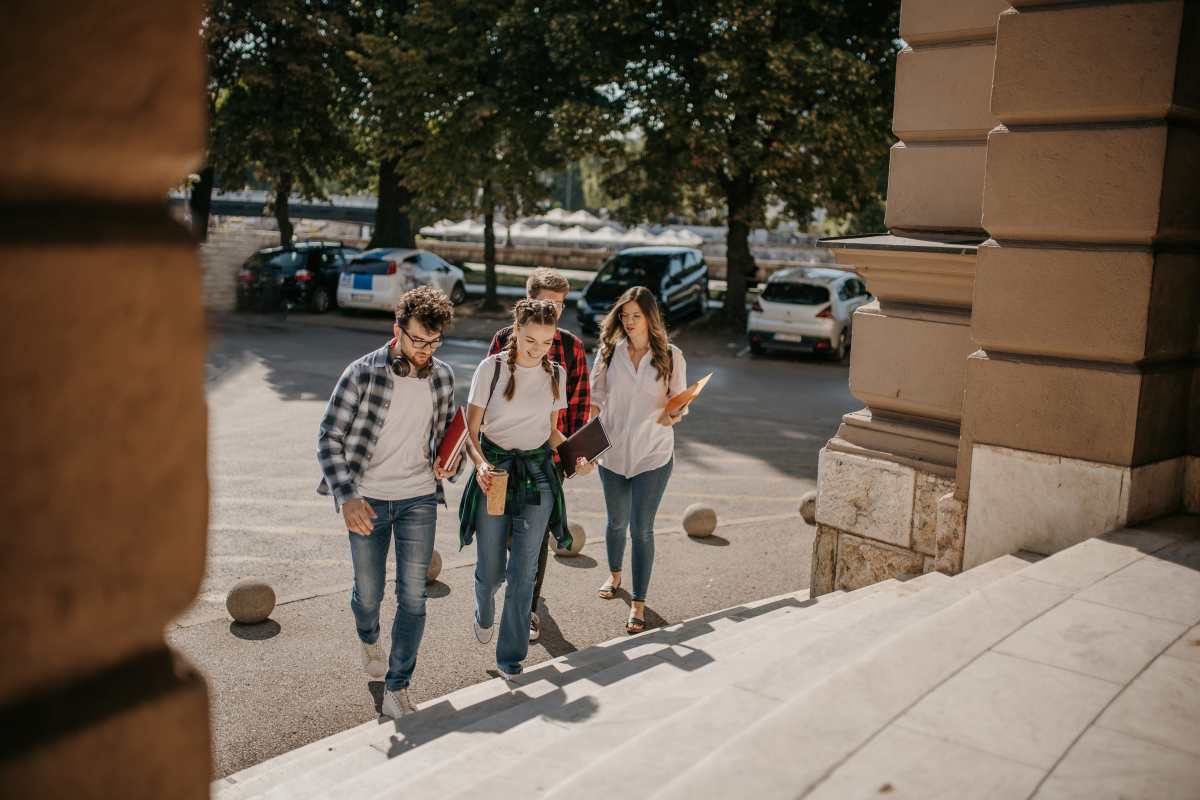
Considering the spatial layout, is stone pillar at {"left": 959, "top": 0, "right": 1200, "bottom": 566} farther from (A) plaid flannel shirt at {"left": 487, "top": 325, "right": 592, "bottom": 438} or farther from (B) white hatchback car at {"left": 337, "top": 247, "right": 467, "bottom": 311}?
(B) white hatchback car at {"left": 337, "top": 247, "right": 467, "bottom": 311}

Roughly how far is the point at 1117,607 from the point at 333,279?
23228 millimetres

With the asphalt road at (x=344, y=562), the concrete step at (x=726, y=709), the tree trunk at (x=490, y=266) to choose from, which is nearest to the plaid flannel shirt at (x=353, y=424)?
the asphalt road at (x=344, y=562)

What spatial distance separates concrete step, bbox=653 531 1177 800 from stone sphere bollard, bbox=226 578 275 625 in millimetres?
3677

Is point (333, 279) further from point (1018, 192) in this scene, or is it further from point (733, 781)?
point (733, 781)

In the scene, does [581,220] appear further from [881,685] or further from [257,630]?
[881,685]

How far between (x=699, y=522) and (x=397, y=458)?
396 cm

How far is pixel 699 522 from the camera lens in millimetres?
8617

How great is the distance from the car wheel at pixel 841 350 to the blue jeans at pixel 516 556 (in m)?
15.8

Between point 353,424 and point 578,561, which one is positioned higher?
point 353,424

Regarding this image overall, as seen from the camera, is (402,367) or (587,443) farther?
A: (587,443)

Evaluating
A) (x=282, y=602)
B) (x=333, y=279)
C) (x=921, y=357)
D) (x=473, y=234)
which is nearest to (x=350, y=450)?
(x=282, y=602)

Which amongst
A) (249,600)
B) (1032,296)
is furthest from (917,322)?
(249,600)

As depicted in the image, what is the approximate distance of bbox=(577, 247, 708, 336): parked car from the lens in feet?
75.8

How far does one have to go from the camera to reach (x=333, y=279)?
25781 millimetres
